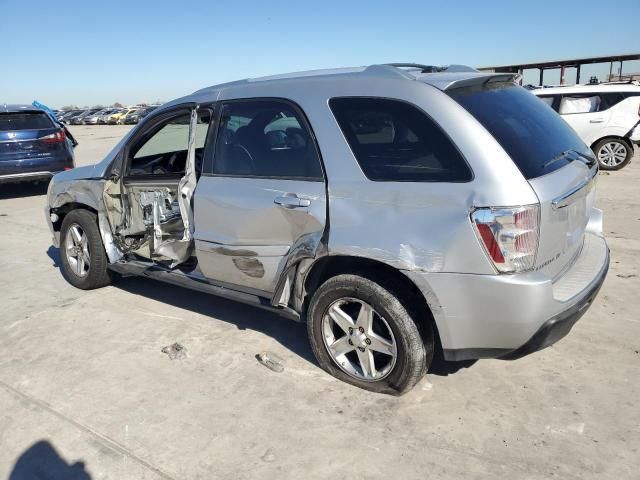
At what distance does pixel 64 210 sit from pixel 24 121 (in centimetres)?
610

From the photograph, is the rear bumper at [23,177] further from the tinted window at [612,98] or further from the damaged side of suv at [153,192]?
the tinted window at [612,98]

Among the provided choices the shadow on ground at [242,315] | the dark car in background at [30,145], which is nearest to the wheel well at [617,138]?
the shadow on ground at [242,315]

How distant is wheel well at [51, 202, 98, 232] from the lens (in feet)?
16.0

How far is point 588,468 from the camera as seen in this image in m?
2.41

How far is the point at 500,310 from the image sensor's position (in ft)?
8.32

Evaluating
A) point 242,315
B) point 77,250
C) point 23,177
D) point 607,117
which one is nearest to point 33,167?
point 23,177

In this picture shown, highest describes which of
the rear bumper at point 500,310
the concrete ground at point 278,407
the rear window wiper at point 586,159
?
the rear window wiper at point 586,159

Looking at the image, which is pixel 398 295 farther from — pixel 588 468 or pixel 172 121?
pixel 172 121

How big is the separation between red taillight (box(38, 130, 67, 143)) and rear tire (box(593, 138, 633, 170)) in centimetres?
1048

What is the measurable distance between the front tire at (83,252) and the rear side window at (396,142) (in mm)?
2782

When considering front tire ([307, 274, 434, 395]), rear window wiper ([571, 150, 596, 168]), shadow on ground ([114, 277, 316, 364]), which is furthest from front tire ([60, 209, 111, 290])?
rear window wiper ([571, 150, 596, 168])

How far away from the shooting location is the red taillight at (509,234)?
245cm

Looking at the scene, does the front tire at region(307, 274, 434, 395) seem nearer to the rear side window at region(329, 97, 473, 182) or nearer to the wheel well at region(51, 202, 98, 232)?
the rear side window at region(329, 97, 473, 182)

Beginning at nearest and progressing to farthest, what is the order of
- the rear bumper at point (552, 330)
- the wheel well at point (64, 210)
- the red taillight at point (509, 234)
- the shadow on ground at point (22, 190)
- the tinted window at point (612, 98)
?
the red taillight at point (509, 234), the rear bumper at point (552, 330), the wheel well at point (64, 210), the tinted window at point (612, 98), the shadow on ground at point (22, 190)
